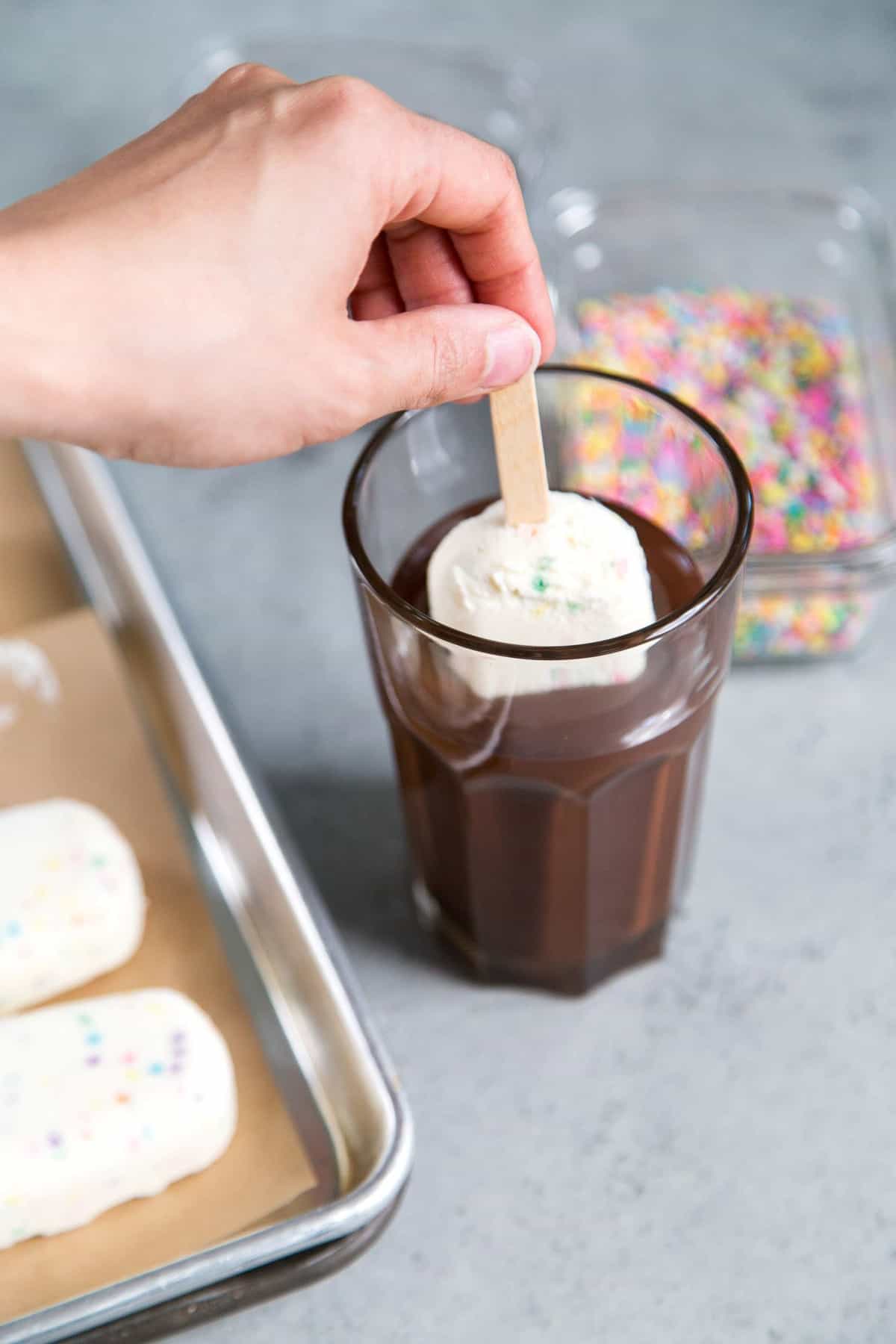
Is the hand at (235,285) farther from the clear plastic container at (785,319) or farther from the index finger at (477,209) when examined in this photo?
the clear plastic container at (785,319)

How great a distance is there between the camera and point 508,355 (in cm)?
57

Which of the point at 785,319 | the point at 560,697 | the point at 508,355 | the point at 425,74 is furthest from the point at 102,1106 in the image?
the point at 425,74

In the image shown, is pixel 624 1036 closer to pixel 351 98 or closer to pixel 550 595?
pixel 550 595

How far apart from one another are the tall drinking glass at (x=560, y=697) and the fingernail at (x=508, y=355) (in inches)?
2.9

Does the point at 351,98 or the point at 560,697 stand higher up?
the point at 351,98

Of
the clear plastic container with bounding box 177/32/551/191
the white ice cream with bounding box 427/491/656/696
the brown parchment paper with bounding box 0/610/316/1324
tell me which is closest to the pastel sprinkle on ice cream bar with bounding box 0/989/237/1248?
the brown parchment paper with bounding box 0/610/316/1324

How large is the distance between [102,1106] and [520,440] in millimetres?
382

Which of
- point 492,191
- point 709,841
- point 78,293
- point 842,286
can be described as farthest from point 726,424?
point 78,293

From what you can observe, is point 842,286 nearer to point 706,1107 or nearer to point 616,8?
point 616,8

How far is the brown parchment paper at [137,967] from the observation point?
64cm

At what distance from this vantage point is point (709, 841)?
87 centimetres

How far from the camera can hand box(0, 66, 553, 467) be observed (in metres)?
0.50

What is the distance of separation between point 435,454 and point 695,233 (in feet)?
1.88

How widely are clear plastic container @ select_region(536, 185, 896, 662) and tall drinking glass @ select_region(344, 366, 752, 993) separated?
0.16 meters
